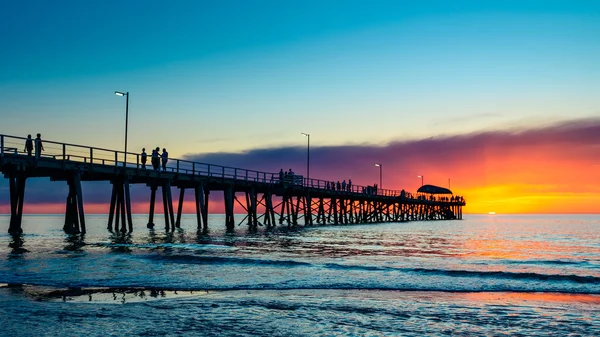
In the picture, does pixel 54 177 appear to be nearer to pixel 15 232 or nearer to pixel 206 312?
pixel 15 232

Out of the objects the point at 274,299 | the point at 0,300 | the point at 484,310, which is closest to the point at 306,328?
the point at 274,299

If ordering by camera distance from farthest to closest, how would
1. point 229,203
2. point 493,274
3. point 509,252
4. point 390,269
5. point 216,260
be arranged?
point 229,203 < point 509,252 < point 216,260 < point 390,269 < point 493,274

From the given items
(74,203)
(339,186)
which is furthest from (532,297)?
(339,186)

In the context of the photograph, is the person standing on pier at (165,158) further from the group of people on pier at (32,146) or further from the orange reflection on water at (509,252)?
the orange reflection on water at (509,252)

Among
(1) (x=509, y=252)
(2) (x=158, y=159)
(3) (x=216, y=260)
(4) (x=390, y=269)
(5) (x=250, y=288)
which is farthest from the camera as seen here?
(2) (x=158, y=159)

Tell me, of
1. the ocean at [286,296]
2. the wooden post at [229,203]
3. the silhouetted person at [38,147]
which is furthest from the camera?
the wooden post at [229,203]

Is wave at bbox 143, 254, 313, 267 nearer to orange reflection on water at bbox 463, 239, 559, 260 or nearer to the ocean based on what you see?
the ocean

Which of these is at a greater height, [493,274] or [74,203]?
[74,203]

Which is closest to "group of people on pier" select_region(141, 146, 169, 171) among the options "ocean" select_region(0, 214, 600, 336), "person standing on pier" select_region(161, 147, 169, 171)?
"person standing on pier" select_region(161, 147, 169, 171)

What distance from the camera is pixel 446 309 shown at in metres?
9.47

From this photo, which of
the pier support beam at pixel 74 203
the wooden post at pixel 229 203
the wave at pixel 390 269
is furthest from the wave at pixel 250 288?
the wooden post at pixel 229 203

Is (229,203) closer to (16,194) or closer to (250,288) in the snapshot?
(16,194)

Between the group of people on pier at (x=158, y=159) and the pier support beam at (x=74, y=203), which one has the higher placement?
the group of people on pier at (x=158, y=159)

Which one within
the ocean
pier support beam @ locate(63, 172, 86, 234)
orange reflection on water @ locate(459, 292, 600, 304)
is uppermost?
pier support beam @ locate(63, 172, 86, 234)
